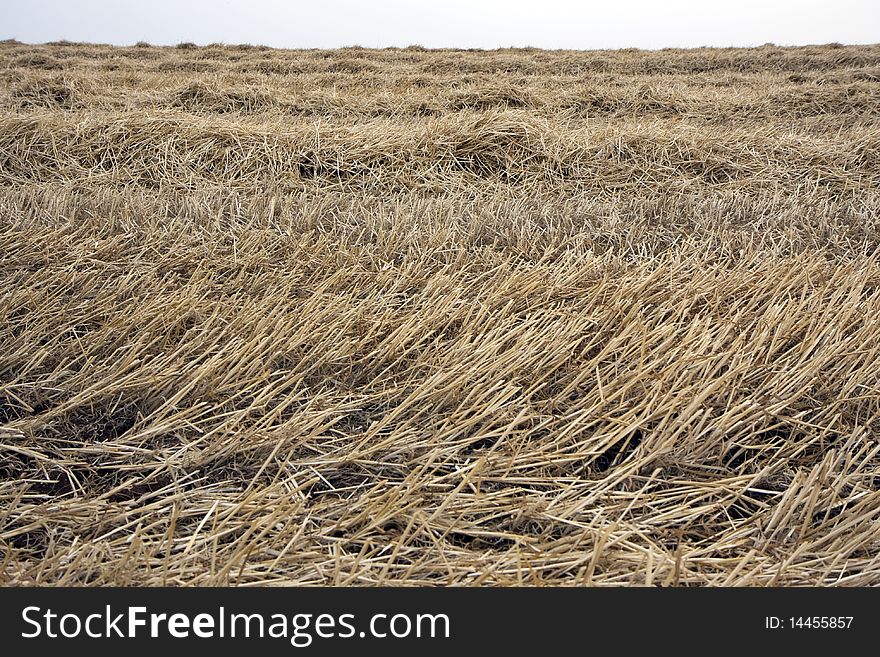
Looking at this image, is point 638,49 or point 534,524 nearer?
point 534,524

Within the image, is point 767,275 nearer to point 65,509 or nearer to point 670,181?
point 670,181

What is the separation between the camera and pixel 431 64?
9867mm

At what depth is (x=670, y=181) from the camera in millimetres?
3607

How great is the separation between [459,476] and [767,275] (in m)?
1.48

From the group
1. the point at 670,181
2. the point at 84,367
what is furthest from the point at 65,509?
the point at 670,181

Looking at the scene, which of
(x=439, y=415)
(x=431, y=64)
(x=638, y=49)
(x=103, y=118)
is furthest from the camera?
(x=638, y=49)

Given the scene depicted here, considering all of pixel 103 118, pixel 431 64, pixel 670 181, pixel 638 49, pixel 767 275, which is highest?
pixel 638 49

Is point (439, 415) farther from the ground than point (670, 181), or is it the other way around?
point (670, 181)

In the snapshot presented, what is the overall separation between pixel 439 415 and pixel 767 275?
1.38 meters

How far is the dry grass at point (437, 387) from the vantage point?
1037mm

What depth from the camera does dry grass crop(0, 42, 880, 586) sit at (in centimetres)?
104

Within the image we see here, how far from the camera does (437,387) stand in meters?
1.42

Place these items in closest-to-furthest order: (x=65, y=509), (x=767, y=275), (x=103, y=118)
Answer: (x=65, y=509), (x=767, y=275), (x=103, y=118)

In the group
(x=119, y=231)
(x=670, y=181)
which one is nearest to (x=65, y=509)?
(x=119, y=231)
